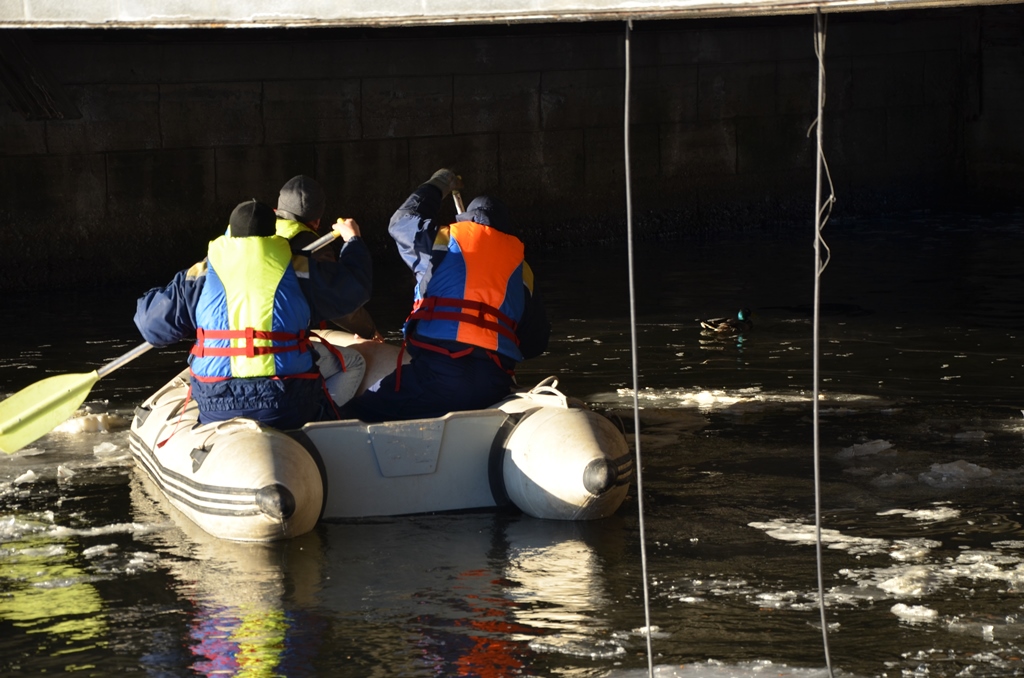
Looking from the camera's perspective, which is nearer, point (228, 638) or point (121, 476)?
point (228, 638)

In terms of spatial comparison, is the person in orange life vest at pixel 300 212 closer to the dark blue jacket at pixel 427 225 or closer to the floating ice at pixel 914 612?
the dark blue jacket at pixel 427 225

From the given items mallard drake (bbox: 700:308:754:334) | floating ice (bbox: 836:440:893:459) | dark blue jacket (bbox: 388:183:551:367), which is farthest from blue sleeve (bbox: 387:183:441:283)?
mallard drake (bbox: 700:308:754:334)

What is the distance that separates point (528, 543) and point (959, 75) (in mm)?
15424

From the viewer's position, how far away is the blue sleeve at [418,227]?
7.01 metres

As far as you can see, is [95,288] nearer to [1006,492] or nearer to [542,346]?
[542,346]

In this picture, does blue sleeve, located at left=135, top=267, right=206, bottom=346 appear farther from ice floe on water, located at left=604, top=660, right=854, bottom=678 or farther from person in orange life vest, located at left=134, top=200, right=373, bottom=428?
ice floe on water, located at left=604, top=660, right=854, bottom=678

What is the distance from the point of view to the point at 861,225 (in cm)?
1891

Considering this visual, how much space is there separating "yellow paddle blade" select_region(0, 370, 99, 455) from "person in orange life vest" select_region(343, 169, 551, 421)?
4.88 ft

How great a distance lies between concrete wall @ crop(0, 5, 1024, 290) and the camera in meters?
14.2

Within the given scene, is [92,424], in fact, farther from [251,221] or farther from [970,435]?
[970,435]

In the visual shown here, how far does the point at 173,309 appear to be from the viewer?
6727 millimetres

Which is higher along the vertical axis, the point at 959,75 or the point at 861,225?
the point at 959,75

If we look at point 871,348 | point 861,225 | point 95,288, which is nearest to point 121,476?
point 871,348

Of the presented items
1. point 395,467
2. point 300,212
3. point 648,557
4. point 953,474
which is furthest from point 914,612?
point 300,212
